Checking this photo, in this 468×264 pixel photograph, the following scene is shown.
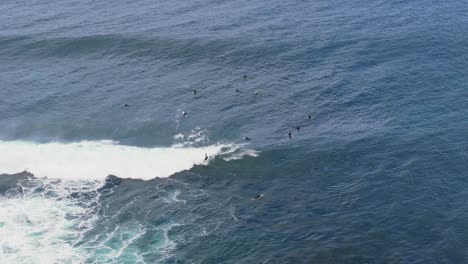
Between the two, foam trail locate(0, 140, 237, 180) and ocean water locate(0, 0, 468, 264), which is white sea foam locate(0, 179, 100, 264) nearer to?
ocean water locate(0, 0, 468, 264)

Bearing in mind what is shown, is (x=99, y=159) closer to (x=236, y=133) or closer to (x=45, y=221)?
(x=45, y=221)

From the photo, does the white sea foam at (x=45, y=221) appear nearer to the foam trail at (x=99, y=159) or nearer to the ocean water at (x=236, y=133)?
the ocean water at (x=236, y=133)

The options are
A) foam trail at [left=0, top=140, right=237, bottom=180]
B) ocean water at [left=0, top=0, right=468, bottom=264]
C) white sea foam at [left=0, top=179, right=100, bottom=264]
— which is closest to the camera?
white sea foam at [left=0, top=179, right=100, bottom=264]

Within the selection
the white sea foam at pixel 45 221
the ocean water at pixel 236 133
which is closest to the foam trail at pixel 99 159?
the ocean water at pixel 236 133

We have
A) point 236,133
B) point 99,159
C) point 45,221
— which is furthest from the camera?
point 236,133

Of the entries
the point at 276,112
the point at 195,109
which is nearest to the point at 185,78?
the point at 195,109

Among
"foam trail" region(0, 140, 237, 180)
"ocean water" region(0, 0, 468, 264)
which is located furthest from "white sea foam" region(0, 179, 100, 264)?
"foam trail" region(0, 140, 237, 180)

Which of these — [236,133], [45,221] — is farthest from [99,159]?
[236,133]
